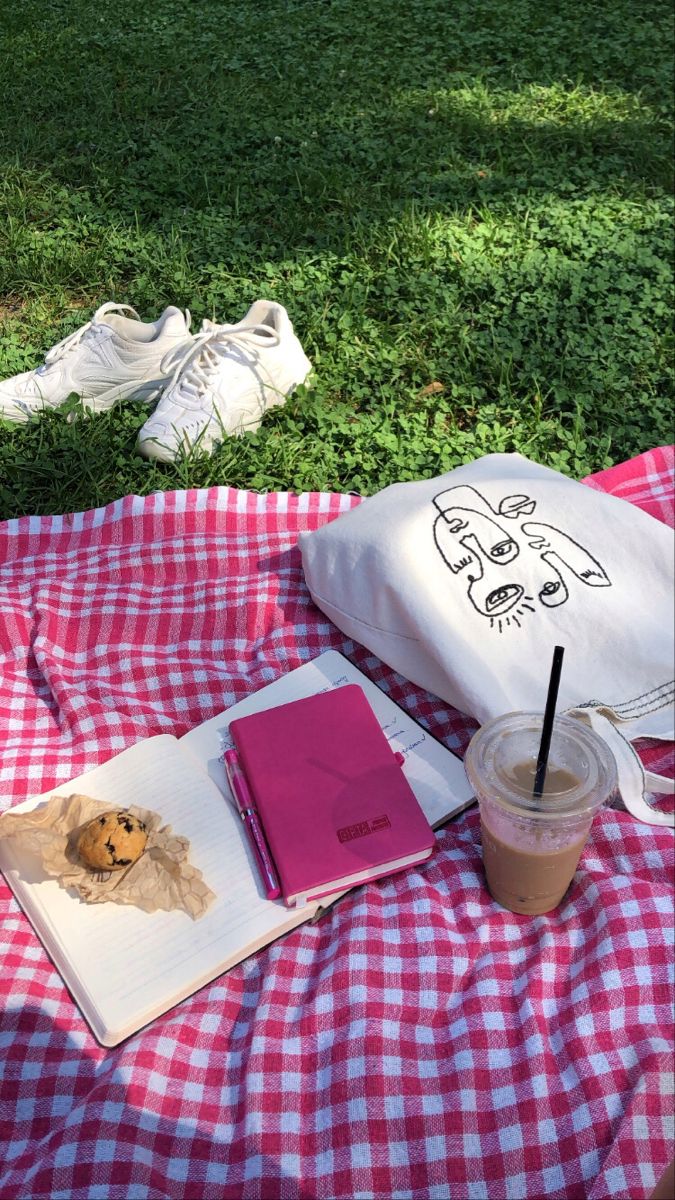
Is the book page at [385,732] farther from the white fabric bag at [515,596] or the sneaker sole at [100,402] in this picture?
the sneaker sole at [100,402]

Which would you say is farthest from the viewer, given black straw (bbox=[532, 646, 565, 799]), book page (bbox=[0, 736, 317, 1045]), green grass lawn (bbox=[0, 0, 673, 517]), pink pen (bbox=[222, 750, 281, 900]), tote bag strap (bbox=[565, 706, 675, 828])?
green grass lawn (bbox=[0, 0, 673, 517])

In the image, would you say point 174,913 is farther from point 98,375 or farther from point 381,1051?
point 98,375

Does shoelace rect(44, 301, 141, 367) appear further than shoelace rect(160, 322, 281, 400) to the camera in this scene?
Yes

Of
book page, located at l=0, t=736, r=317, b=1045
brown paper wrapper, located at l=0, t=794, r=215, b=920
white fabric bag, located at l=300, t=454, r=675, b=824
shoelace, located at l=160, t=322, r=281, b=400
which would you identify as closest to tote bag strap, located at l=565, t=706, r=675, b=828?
white fabric bag, located at l=300, t=454, r=675, b=824

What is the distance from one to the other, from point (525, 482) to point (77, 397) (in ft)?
5.56

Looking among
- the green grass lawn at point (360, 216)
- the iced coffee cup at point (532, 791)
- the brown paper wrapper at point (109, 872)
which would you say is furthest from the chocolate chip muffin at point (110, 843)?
the green grass lawn at point (360, 216)

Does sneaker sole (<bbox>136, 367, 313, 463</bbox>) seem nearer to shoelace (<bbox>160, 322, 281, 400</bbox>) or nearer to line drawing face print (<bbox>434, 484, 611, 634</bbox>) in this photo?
shoelace (<bbox>160, 322, 281, 400</bbox>)

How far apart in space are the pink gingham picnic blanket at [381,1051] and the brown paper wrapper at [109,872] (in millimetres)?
160

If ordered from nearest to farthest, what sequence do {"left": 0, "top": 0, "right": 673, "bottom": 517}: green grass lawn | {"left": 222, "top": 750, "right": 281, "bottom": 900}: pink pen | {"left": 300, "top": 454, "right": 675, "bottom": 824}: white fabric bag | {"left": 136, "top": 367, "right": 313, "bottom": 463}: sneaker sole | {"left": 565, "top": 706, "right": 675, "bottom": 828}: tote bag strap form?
{"left": 222, "top": 750, "right": 281, "bottom": 900}: pink pen
{"left": 565, "top": 706, "right": 675, "bottom": 828}: tote bag strap
{"left": 300, "top": 454, "right": 675, "bottom": 824}: white fabric bag
{"left": 136, "top": 367, "right": 313, "bottom": 463}: sneaker sole
{"left": 0, "top": 0, "right": 673, "bottom": 517}: green grass lawn

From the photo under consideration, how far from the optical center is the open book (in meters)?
1.70

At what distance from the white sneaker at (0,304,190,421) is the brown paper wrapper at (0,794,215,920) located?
1888 mm

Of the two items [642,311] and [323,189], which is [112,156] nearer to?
[323,189]

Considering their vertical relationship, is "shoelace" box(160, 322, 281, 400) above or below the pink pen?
above

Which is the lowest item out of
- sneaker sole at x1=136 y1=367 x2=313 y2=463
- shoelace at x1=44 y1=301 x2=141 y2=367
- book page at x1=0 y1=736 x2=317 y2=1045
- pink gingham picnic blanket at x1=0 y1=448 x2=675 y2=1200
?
pink gingham picnic blanket at x1=0 y1=448 x2=675 y2=1200
